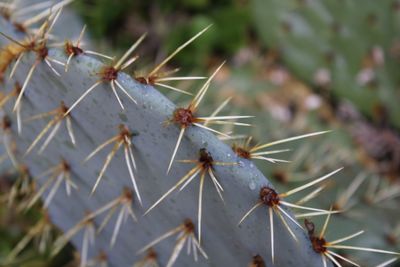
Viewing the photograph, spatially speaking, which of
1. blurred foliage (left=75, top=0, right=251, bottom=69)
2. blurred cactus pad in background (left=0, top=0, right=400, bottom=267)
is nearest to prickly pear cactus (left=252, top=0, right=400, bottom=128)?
blurred cactus pad in background (left=0, top=0, right=400, bottom=267)

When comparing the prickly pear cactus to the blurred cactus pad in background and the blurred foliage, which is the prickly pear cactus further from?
the blurred foliage

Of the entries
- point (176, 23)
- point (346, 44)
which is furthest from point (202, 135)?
point (176, 23)

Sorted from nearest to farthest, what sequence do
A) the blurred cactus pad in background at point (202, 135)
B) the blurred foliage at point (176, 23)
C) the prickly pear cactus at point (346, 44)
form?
the blurred cactus pad in background at point (202, 135) < the prickly pear cactus at point (346, 44) < the blurred foliage at point (176, 23)

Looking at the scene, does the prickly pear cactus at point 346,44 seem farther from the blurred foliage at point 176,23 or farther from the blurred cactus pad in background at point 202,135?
the blurred foliage at point 176,23

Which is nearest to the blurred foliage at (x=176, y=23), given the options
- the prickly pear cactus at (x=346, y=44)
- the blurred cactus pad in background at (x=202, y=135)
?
the blurred cactus pad in background at (x=202, y=135)

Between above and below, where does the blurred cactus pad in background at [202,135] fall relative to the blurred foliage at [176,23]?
below

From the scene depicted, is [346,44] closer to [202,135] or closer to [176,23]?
[176,23]

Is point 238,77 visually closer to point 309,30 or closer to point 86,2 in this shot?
point 309,30

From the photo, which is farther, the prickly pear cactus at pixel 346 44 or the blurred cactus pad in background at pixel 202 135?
the prickly pear cactus at pixel 346 44

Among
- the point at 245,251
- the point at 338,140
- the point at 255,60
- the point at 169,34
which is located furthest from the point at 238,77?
the point at 245,251
